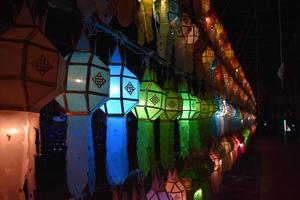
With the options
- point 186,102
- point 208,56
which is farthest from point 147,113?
point 208,56

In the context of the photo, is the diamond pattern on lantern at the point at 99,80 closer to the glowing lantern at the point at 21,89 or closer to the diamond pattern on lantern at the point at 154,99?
the glowing lantern at the point at 21,89

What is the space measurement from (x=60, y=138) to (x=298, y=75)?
42.8 feet

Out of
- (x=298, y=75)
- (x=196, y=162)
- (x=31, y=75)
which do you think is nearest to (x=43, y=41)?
(x=31, y=75)

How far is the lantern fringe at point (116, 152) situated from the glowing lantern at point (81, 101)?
0.31 meters

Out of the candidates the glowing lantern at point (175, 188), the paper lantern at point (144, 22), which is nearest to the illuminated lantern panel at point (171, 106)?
the paper lantern at point (144, 22)

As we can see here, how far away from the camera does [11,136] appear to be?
1.68 m

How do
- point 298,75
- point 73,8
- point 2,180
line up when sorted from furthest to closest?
point 298,75, point 73,8, point 2,180

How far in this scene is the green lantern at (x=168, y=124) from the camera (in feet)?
13.1

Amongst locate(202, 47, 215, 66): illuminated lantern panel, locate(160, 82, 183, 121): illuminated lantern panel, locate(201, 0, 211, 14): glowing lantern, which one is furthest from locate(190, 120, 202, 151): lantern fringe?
locate(201, 0, 211, 14): glowing lantern

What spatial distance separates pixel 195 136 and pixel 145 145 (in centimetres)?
255

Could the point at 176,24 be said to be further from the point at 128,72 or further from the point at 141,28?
the point at 128,72

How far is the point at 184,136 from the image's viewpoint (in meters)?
5.27

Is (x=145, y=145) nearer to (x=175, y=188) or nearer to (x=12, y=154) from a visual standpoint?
(x=175, y=188)

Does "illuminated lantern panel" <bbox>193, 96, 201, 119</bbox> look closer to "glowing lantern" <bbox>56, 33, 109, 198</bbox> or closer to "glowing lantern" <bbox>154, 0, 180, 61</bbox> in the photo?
"glowing lantern" <bbox>154, 0, 180, 61</bbox>
